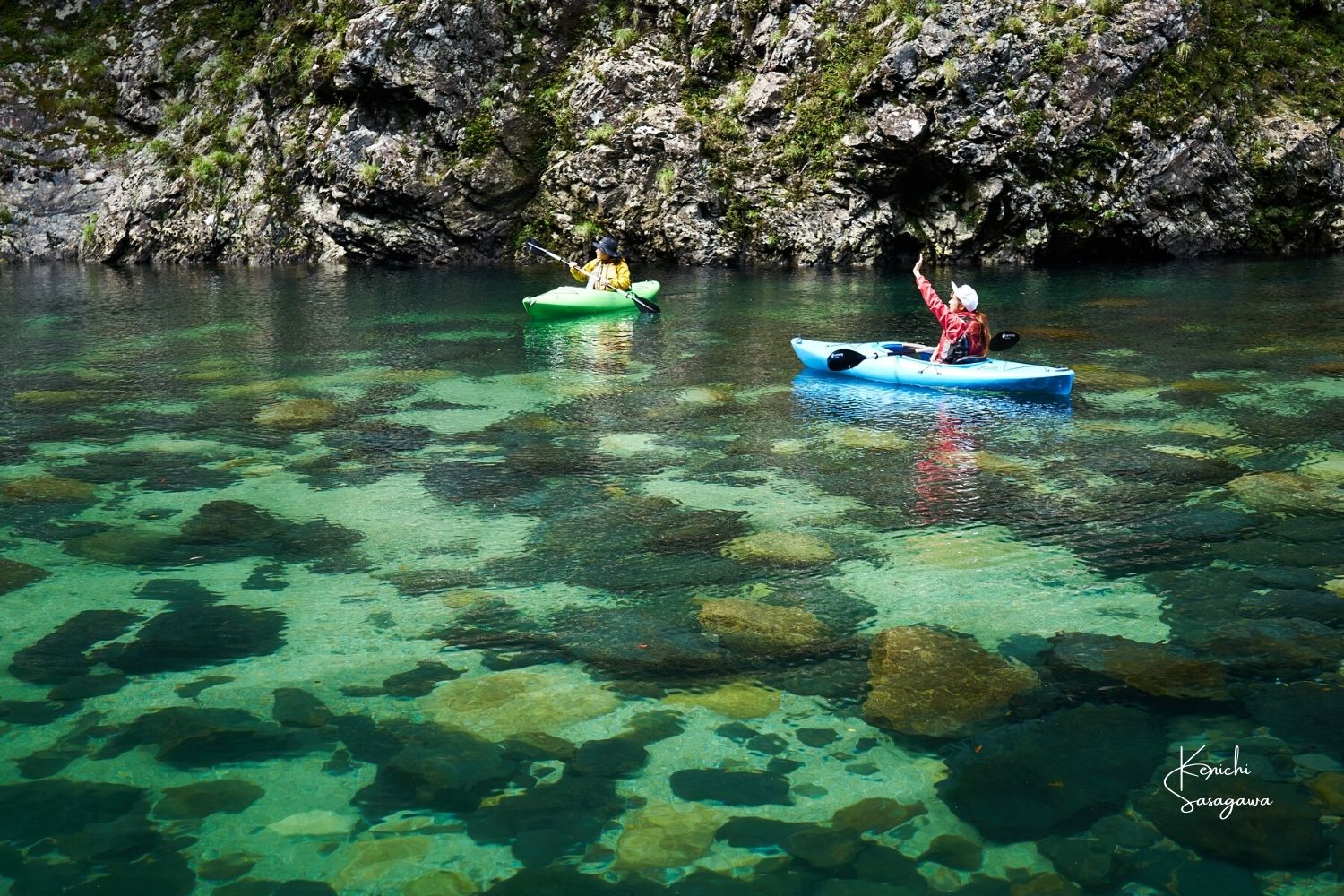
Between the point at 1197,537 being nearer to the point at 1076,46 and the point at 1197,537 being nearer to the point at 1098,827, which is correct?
the point at 1098,827

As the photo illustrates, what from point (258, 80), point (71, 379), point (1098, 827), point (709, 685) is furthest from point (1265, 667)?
point (258, 80)

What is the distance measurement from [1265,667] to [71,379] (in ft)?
47.8

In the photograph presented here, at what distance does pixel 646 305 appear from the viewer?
71.3ft

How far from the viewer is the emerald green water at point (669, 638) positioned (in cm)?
452

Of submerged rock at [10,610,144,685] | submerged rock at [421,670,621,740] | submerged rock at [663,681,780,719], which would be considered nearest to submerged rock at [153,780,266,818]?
submerged rock at [421,670,621,740]

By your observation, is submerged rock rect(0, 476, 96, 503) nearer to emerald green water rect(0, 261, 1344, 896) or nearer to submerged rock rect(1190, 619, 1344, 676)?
emerald green water rect(0, 261, 1344, 896)

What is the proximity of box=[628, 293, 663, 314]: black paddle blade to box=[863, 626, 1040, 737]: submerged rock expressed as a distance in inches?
622

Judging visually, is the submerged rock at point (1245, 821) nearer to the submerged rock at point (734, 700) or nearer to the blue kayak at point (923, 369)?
the submerged rock at point (734, 700)

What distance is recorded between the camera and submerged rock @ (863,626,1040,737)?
5.43 metres

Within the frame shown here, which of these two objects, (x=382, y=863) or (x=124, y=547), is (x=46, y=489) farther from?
(x=382, y=863)

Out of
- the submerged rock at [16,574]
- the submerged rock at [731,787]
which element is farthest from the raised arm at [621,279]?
the submerged rock at [731,787]

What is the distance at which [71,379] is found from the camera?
14891 millimetres

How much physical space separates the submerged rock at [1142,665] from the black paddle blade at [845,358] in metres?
8.09

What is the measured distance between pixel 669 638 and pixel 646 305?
620 inches
